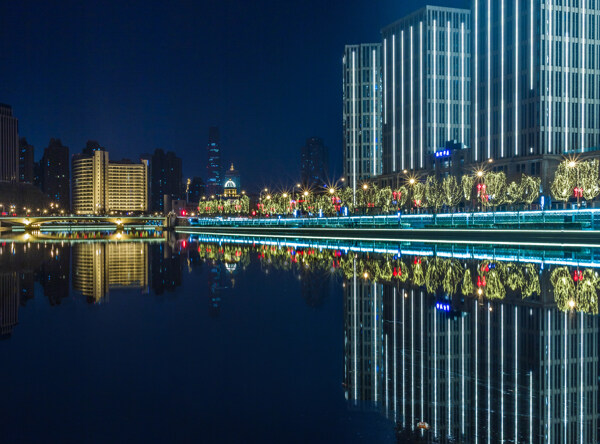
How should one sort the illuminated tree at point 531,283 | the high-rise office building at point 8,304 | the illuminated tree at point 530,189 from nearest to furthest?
the high-rise office building at point 8,304 < the illuminated tree at point 531,283 < the illuminated tree at point 530,189

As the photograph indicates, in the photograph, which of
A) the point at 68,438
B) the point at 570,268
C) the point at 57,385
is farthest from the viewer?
the point at 570,268

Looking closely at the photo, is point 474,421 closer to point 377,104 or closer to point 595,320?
point 595,320

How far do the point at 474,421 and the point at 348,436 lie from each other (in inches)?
55.6

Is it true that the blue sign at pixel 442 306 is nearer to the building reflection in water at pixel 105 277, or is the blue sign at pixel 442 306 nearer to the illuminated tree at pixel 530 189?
the building reflection in water at pixel 105 277

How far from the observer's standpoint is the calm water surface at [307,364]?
248 inches

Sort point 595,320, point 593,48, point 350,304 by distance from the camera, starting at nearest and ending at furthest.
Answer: point 595,320, point 350,304, point 593,48

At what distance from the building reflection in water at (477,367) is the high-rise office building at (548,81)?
248 ft

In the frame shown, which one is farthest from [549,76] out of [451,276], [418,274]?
[451,276]

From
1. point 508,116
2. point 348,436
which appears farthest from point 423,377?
point 508,116

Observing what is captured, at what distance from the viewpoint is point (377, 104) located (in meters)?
135

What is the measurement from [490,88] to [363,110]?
43.7 m

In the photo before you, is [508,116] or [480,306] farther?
[508,116]

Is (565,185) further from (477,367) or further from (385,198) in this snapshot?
(477,367)

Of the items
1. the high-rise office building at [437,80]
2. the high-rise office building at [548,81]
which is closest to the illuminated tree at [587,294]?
the high-rise office building at [548,81]
